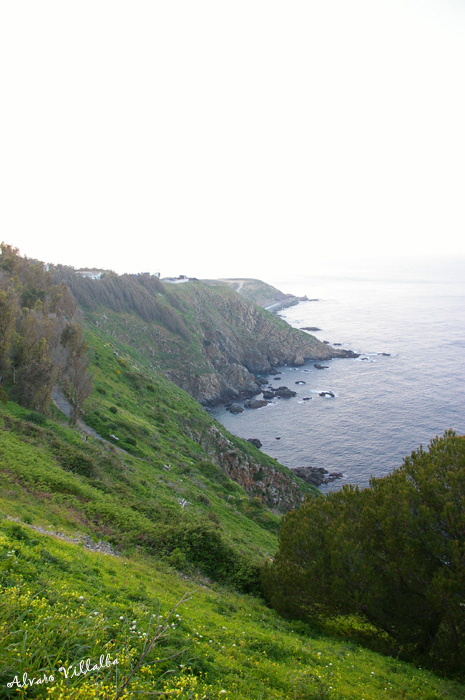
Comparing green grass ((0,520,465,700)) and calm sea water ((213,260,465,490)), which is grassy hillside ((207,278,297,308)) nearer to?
calm sea water ((213,260,465,490))

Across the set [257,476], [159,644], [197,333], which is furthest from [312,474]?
[197,333]

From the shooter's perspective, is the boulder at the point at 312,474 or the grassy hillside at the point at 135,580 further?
the boulder at the point at 312,474

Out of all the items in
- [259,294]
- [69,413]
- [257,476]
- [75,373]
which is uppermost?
[259,294]

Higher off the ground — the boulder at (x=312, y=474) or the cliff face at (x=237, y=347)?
the cliff face at (x=237, y=347)

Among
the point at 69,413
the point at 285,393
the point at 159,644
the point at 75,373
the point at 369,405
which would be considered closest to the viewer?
the point at 159,644

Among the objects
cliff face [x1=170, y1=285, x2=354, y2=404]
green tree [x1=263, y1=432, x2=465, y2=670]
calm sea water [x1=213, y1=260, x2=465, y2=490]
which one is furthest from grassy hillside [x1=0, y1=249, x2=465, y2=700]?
cliff face [x1=170, y1=285, x2=354, y2=404]

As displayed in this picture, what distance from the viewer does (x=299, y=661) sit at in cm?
1161

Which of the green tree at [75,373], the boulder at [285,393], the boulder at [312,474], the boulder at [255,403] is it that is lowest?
the boulder at [312,474]

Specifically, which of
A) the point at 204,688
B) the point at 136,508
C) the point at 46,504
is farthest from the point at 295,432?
the point at 204,688

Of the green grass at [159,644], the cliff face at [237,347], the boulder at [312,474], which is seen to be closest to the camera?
the green grass at [159,644]

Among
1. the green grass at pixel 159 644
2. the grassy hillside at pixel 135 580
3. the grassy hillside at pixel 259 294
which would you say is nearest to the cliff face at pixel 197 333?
the grassy hillside at pixel 135 580

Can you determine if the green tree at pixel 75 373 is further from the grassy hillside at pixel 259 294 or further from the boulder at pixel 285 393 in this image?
the grassy hillside at pixel 259 294

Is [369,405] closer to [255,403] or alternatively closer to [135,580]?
[255,403]

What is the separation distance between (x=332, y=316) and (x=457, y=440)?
142 m
